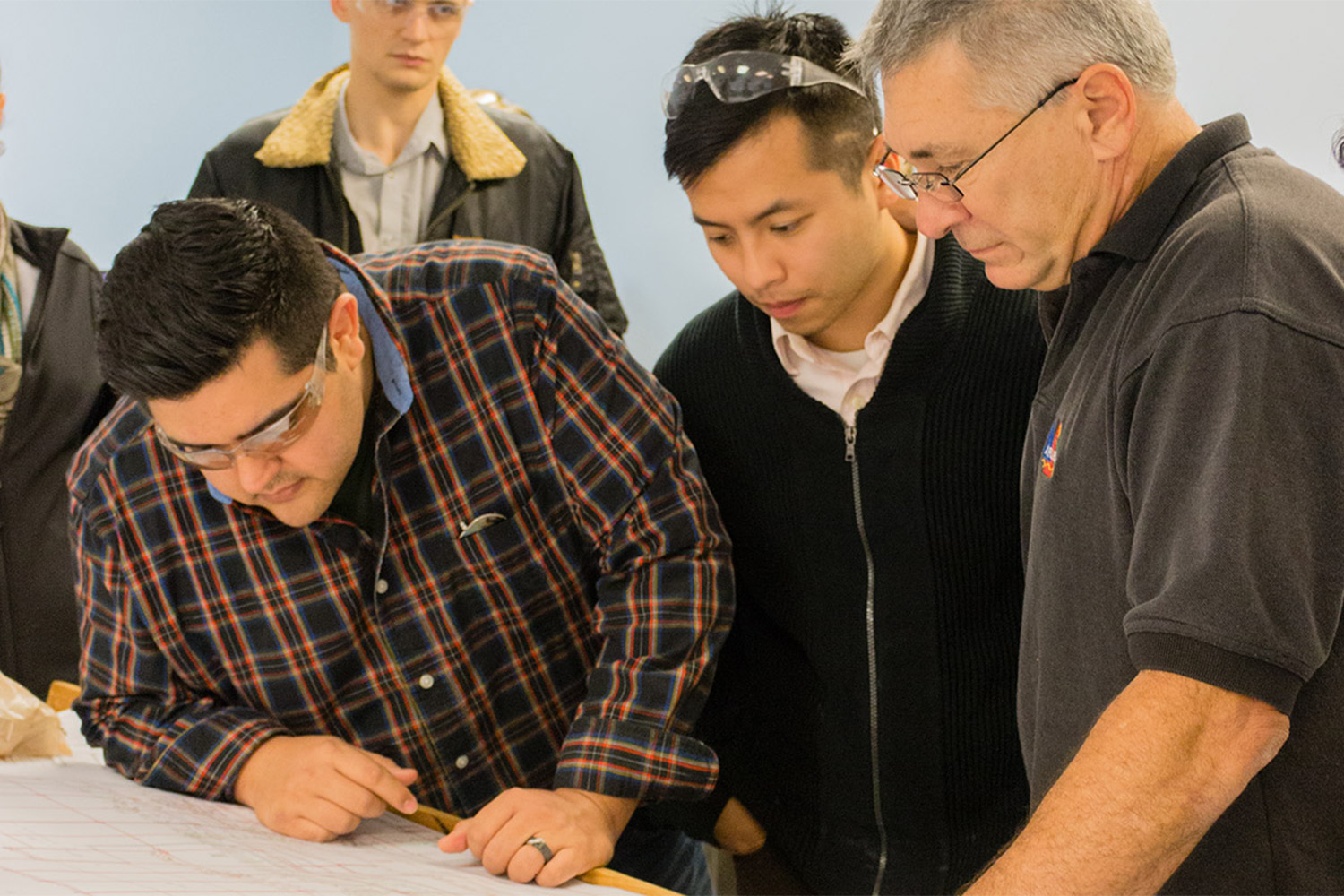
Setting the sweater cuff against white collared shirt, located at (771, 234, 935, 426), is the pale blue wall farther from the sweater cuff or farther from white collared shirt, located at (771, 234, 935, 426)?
the sweater cuff

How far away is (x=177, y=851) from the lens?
133 centimetres

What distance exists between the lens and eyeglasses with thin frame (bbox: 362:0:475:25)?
2459 millimetres

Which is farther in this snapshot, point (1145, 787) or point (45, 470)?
point (45, 470)

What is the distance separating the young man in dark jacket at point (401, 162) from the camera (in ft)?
8.36

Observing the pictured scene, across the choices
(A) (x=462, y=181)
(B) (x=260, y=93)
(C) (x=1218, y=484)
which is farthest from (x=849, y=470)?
(B) (x=260, y=93)

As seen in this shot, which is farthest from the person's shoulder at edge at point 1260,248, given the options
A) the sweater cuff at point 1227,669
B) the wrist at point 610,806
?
the wrist at point 610,806

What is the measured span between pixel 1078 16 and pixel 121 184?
111 inches

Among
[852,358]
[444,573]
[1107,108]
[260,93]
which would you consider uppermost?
[260,93]

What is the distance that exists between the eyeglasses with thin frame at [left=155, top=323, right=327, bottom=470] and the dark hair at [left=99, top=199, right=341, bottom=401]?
0.09ft

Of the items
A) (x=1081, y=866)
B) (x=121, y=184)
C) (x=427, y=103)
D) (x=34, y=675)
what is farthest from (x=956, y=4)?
(x=121, y=184)

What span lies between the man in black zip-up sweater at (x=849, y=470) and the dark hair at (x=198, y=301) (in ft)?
1.82

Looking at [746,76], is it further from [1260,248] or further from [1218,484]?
[1218,484]

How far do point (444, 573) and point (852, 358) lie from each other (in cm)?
63

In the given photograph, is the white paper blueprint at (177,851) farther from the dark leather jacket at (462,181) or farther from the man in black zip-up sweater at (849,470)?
Result: the dark leather jacket at (462,181)
